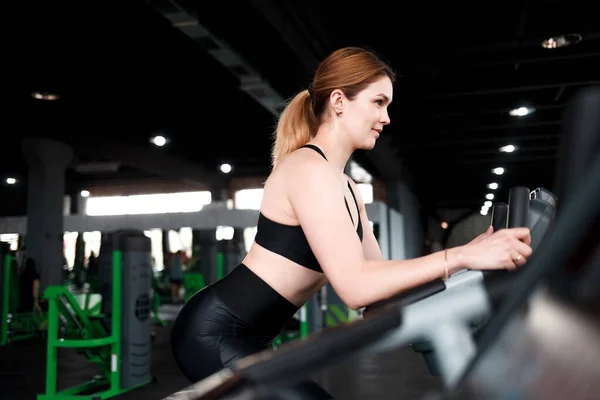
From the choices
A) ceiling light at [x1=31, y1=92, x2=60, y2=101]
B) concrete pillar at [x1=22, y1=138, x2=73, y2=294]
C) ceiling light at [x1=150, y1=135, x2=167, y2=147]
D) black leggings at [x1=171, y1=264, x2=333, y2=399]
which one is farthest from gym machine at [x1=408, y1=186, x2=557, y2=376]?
concrete pillar at [x1=22, y1=138, x2=73, y2=294]

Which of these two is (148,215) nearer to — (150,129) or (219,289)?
(150,129)

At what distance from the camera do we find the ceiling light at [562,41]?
18.4ft

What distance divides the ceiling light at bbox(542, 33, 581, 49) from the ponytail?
17.1ft

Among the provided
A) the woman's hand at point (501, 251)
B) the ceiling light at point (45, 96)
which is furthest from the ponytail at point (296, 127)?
the ceiling light at point (45, 96)

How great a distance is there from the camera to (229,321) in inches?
45.4

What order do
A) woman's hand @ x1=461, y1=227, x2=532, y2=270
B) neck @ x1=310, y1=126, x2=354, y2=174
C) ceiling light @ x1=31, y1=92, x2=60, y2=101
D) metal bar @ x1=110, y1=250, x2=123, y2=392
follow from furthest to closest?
ceiling light @ x1=31, y1=92, x2=60, y2=101 → metal bar @ x1=110, y1=250, x2=123, y2=392 → neck @ x1=310, y1=126, x2=354, y2=174 → woman's hand @ x1=461, y1=227, x2=532, y2=270

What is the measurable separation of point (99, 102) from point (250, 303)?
755 cm

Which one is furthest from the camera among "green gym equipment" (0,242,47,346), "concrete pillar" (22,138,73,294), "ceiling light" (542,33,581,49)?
"concrete pillar" (22,138,73,294)

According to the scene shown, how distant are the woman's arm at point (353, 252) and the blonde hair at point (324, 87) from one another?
221 millimetres

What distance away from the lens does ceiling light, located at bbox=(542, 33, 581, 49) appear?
18.4 feet

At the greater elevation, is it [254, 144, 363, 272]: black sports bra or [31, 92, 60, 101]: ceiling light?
[31, 92, 60, 101]: ceiling light

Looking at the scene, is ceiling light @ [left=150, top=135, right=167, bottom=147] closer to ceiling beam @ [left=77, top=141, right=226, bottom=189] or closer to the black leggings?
ceiling beam @ [left=77, top=141, right=226, bottom=189]

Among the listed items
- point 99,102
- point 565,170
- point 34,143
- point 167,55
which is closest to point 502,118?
point 167,55

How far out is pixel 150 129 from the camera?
9836 millimetres
